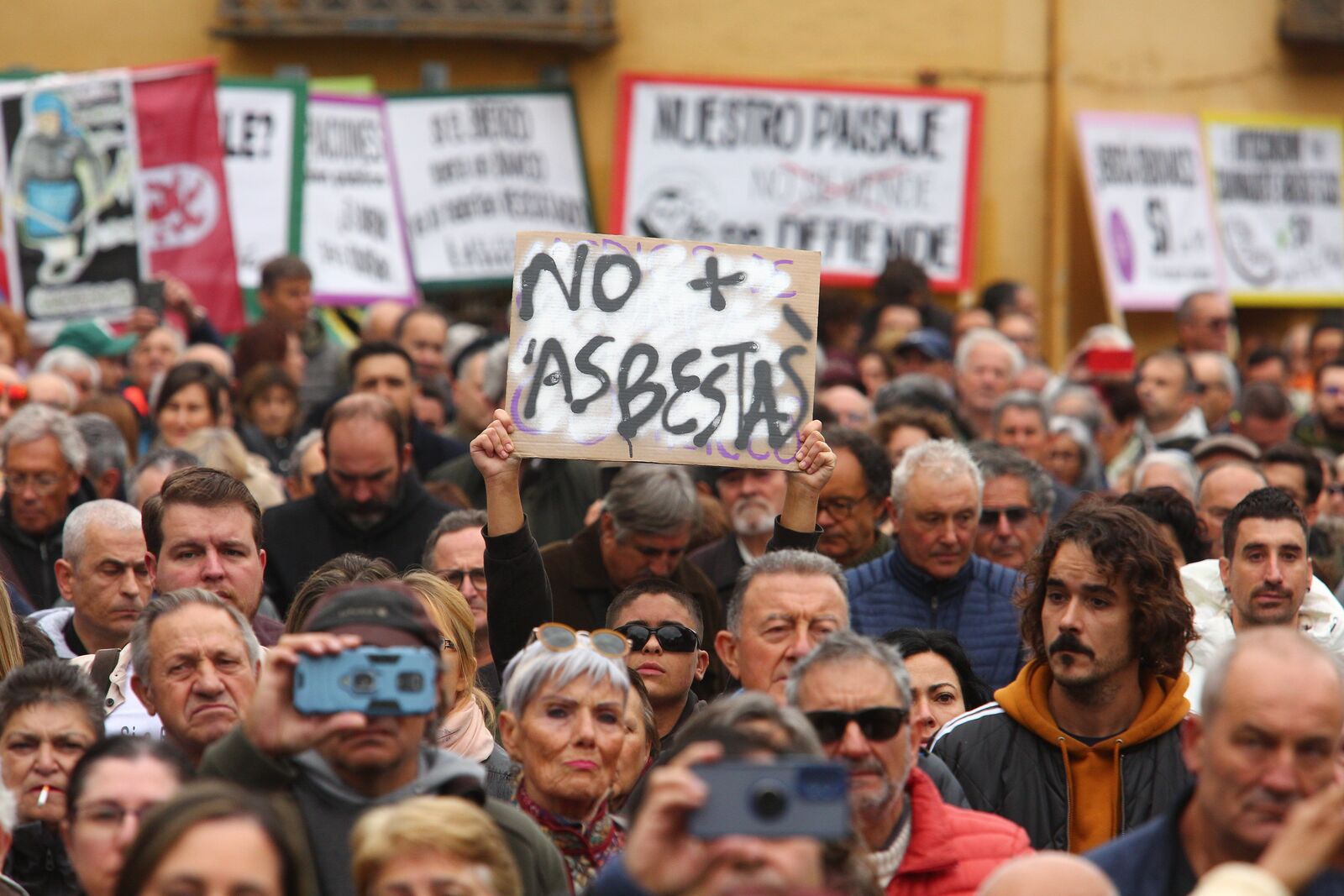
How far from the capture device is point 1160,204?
15.6 m

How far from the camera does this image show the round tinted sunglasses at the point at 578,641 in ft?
15.5

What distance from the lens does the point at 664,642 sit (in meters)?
5.63

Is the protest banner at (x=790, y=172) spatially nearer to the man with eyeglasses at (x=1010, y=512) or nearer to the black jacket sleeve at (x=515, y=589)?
the man with eyeglasses at (x=1010, y=512)

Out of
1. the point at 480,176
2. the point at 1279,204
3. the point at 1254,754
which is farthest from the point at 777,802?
the point at 1279,204

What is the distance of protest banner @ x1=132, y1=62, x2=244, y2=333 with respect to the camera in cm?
1103

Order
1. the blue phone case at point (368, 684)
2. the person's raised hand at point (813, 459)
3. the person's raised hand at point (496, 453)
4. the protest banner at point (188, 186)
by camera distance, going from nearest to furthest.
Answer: the blue phone case at point (368, 684)
the person's raised hand at point (496, 453)
the person's raised hand at point (813, 459)
the protest banner at point (188, 186)

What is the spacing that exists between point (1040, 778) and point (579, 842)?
1.24 m

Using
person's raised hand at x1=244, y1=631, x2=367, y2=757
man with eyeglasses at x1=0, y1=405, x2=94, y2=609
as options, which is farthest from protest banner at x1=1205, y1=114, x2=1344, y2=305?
person's raised hand at x1=244, y1=631, x2=367, y2=757

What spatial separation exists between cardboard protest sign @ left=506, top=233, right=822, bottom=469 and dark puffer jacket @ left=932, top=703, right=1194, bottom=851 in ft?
3.37

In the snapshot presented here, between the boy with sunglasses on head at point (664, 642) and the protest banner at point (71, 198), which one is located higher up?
the protest banner at point (71, 198)

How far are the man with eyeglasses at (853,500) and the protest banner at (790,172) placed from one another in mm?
7487

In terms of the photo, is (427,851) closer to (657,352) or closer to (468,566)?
(657,352)

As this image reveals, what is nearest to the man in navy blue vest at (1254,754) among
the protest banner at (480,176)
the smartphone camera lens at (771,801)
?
the smartphone camera lens at (771,801)

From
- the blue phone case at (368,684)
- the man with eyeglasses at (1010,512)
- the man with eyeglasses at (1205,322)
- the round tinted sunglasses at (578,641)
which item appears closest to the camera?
the blue phone case at (368,684)
